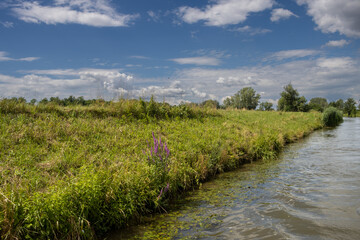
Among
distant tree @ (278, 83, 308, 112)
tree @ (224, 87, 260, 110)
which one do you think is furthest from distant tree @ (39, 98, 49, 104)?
tree @ (224, 87, 260, 110)

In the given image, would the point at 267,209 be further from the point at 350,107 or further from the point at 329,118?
the point at 350,107

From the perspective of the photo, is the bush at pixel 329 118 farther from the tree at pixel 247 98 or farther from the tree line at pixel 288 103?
the tree at pixel 247 98

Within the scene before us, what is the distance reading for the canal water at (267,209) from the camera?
487 centimetres

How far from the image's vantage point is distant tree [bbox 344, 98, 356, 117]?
9044cm

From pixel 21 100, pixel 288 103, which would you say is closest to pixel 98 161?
pixel 21 100

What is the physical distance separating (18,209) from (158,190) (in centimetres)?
296

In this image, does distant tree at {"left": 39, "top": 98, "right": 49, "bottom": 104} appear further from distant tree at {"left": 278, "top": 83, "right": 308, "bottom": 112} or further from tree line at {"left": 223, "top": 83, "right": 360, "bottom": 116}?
distant tree at {"left": 278, "top": 83, "right": 308, "bottom": 112}

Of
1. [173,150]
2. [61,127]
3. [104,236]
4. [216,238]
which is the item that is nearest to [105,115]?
[61,127]

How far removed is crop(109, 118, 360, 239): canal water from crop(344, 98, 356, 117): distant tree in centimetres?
9851

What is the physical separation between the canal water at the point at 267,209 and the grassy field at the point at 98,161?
23.3 inches

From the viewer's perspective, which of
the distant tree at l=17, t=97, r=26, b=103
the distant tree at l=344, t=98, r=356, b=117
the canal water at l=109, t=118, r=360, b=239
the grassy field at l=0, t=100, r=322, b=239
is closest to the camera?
the grassy field at l=0, t=100, r=322, b=239

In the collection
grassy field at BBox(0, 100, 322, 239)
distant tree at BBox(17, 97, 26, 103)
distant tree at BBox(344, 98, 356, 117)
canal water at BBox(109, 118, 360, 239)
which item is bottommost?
canal water at BBox(109, 118, 360, 239)

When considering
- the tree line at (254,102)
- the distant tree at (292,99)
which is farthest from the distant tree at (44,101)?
the distant tree at (292,99)

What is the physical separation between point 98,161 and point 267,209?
198 inches
